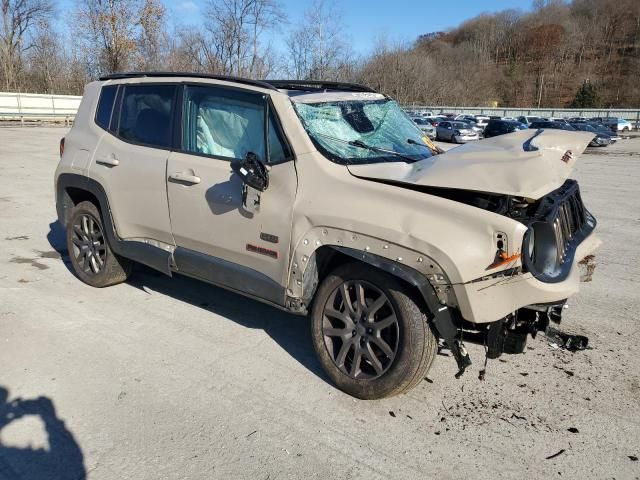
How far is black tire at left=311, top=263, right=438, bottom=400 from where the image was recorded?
3.11m

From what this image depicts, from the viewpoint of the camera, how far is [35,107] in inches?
1543

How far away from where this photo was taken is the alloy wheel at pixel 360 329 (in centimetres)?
324

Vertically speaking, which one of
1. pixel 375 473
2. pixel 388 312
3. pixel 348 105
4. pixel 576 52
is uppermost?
pixel 576 52

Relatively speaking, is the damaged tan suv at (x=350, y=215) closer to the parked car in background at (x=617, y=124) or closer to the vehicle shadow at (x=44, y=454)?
the vehicle shadow at (x=44, y=454)

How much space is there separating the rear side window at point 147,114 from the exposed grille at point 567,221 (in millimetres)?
2915

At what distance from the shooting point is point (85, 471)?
107 inches

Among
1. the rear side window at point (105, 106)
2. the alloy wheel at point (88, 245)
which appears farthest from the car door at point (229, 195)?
the alloy wheel at point (88, 245)

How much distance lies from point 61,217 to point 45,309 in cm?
108

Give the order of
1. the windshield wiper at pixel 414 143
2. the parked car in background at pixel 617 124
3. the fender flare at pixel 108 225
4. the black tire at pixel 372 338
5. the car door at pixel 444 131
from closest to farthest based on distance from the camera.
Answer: the black tire at pixel 372 338, the windshield wiper at pixel 414 143, the fender flare at pixel 108 225, the car door at pixel 444 131, the parked car in background at pixel 617 124

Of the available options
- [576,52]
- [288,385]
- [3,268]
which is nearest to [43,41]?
[3,268]

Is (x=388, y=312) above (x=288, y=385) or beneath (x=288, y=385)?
above

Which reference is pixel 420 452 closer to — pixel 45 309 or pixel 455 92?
pixel 45 309

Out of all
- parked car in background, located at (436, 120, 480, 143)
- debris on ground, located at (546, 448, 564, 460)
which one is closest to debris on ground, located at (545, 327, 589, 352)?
debris on ground, located at (546, 448, 564, 460)

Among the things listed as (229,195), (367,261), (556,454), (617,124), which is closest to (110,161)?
(229,195)
